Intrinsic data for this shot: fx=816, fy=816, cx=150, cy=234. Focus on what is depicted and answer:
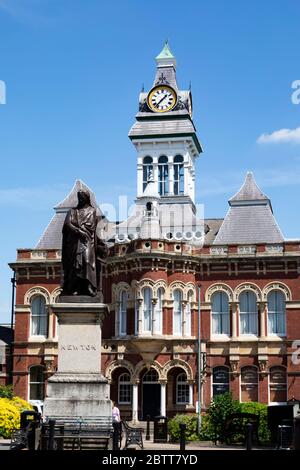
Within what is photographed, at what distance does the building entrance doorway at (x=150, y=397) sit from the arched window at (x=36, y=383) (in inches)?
270

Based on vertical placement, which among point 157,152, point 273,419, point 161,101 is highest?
point 161,101

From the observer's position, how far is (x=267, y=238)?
52125 millimetres

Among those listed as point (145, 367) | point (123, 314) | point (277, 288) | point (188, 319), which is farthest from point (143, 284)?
point (277, 288)

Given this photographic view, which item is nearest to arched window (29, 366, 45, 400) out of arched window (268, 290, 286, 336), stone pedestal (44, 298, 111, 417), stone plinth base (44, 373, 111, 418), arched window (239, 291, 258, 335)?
arched window (239, 291, 258, 335)

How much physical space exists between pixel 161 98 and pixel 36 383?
22860 millimetres

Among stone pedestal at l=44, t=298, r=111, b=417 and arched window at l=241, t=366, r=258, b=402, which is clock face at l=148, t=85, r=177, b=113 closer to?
arched window at l=241, t=366, r=258, b=402

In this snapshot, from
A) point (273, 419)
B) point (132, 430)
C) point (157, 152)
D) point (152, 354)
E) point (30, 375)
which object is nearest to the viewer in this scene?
point (132, 430)

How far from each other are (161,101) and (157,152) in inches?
156

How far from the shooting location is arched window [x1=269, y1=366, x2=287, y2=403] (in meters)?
48.5

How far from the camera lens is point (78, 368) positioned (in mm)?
18672

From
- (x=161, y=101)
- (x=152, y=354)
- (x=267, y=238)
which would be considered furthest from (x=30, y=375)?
(x=161, y=101)

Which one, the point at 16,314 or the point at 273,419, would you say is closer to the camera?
the point at 273,419

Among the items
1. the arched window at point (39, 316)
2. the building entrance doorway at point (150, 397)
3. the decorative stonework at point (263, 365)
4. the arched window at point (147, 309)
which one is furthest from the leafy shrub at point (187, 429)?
the arched window at point (39, 316)
